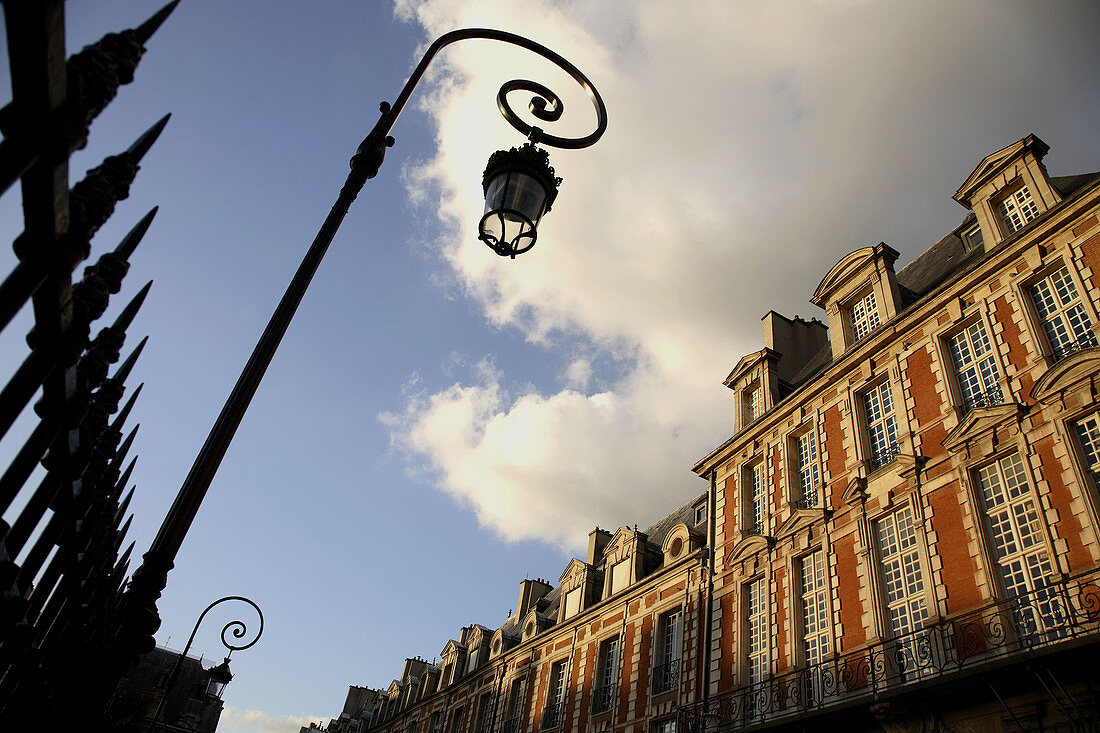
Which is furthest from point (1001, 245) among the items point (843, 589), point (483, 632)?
point (483, 632)

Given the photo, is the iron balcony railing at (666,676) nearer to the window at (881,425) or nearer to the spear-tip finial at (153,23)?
the window at (881,425)

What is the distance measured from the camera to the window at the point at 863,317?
16.0 meters

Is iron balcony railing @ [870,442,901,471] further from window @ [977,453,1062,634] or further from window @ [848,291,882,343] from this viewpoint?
window @ [848,291,882,343]

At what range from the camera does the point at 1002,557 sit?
→ 1058 cm

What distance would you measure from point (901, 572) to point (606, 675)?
37.3ft

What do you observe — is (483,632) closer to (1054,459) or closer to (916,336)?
(916,336)

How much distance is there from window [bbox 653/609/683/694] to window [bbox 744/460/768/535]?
341cm

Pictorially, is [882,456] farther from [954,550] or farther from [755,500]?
[755,500]

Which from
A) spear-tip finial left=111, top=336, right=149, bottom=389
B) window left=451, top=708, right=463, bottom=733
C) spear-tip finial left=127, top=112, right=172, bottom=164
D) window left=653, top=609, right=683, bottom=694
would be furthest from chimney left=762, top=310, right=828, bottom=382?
window left=451, top=708, right=463, bottom=733

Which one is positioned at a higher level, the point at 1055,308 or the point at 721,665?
the point at 1055,308

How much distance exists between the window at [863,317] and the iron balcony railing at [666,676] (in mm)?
9260

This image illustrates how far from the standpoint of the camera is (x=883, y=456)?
13.8 metres

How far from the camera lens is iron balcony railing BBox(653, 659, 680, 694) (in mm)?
16922

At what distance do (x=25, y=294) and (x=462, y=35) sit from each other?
4.06 metres
